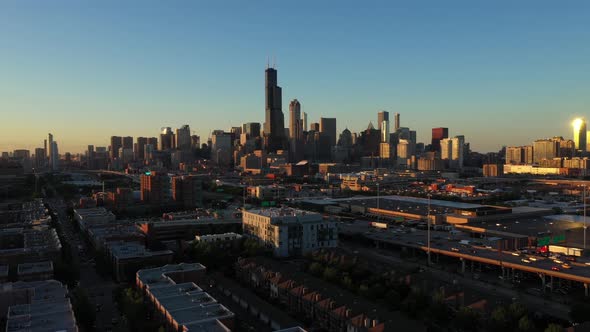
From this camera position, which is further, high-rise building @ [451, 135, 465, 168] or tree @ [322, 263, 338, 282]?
high-rise building @ [451, 135, 465, 168]

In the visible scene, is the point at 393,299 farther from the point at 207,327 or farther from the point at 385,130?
A: the point at 385,130

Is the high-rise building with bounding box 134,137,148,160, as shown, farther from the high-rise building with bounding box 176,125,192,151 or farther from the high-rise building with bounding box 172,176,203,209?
the high-rise building with bounding box 172,176,203,209

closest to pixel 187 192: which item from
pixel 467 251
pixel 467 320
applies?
pixel 467 251

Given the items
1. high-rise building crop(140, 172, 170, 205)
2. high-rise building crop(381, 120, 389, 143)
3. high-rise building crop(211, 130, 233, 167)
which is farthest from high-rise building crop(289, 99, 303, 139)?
high-rise building crop(140, 172, 170, 205)

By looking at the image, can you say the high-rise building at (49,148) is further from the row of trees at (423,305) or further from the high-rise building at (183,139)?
the row of trees at (423,305)

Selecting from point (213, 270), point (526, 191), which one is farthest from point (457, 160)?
point (213, 270)

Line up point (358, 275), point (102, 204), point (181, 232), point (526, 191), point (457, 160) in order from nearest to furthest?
point (358, 275)
point (181, 232)
point (102, 204)
point (526, 191)
point (457, 160)

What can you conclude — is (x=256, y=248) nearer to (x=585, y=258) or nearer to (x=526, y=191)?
(x=585, y=258)
